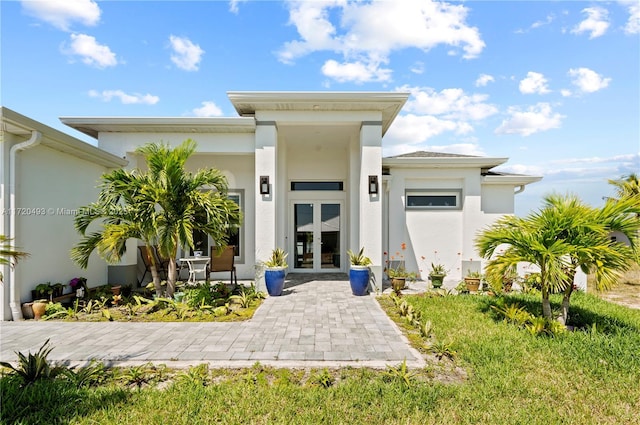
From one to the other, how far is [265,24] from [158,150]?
414 cm

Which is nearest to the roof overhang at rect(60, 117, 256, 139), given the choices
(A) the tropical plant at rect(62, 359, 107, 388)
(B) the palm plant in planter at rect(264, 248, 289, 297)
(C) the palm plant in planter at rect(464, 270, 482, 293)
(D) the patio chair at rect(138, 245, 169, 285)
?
(D) the patio chair at rect(138, 245, 169, 285)

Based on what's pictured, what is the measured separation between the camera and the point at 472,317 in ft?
18.5

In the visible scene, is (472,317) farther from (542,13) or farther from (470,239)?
(542,13)

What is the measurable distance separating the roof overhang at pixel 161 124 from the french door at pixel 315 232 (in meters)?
3.50

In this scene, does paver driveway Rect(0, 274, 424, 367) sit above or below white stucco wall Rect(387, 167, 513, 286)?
below

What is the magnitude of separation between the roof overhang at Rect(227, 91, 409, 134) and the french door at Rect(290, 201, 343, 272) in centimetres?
365

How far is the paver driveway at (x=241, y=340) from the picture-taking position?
396 cm

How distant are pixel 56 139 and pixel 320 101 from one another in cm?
552

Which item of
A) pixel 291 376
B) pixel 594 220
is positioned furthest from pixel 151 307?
pixel 594 220

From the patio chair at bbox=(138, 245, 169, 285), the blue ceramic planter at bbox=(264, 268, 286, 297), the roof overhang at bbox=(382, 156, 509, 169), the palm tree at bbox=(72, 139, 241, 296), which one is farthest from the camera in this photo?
the roof overhang at bbox=(382, 156, 509, 169)

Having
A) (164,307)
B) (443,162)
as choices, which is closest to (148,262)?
(164,307)

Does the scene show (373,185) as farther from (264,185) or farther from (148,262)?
(148,262)

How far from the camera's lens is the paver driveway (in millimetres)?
3957

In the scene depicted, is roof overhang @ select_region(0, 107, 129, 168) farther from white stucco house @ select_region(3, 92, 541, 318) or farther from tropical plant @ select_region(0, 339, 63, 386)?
tropical plant @ select_region(0, 339, 63, 386)
